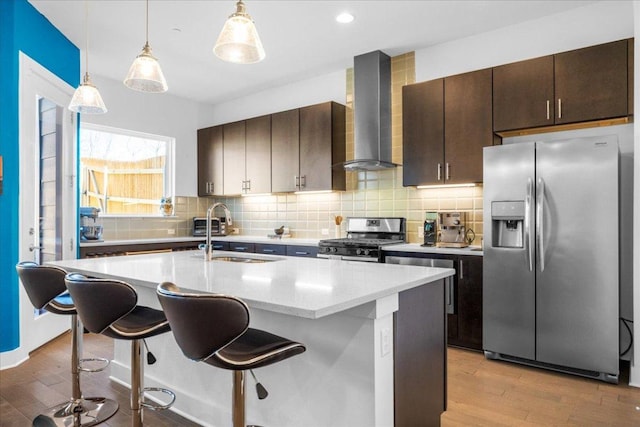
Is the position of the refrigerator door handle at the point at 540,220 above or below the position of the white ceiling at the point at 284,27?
below

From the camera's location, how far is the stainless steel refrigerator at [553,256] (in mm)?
2893

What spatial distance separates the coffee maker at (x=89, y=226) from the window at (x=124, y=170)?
0.42 m

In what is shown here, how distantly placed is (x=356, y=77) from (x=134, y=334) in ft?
11.5

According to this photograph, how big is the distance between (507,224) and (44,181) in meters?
4.18

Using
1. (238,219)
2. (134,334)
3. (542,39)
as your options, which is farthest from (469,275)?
(238,219)

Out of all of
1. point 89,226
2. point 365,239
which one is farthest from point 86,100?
point 365,239

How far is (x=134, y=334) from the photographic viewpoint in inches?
74.4

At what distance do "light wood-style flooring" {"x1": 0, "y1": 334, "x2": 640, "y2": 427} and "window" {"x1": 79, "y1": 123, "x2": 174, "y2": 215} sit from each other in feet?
7.61

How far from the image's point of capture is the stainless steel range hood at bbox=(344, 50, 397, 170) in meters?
4.36

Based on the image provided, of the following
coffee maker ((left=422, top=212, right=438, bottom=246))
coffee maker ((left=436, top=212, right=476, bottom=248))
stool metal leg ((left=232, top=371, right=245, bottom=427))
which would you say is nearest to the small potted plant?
coffee maker ((left=422, top=212, right=438, bottom=246))

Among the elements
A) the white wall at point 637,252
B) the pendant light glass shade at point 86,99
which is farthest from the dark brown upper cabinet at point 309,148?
the white wall at point 637,252

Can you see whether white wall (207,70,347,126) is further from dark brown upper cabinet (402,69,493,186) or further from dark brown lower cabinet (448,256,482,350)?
dark brown lower cabinet (448,256,482,350)

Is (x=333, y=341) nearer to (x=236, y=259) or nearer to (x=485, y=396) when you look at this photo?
(x=236, y=259)

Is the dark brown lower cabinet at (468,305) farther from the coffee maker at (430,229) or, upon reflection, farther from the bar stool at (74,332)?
the bar stool at (74,332)
